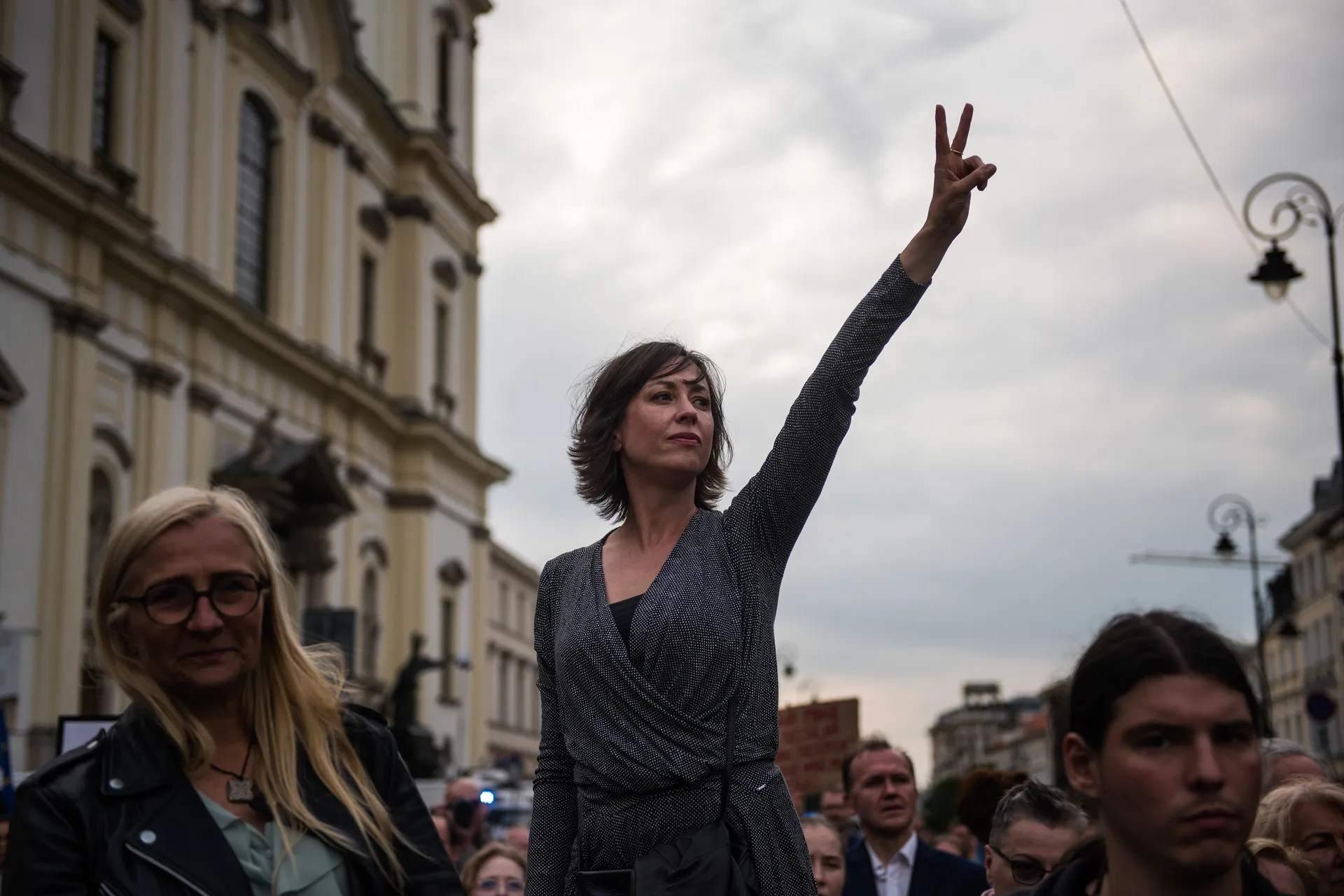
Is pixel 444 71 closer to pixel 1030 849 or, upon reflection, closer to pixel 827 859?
pixel 827 859

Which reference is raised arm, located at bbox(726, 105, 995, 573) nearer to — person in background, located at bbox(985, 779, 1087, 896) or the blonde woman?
the blonde woman

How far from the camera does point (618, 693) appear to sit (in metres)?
3.54

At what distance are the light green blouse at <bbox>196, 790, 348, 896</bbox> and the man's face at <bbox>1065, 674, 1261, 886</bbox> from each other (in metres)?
1.28

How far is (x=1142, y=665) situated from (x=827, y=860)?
5014 mm

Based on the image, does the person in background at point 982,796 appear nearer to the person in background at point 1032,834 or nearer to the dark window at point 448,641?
the person in background at point 1032,834

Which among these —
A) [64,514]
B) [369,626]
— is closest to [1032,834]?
[64,514]

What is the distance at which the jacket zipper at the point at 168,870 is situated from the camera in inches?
109

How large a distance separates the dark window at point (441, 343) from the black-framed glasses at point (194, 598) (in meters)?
39.4

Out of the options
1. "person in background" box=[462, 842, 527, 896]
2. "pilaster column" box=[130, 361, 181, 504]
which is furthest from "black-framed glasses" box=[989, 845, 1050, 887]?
"pilaster column" box=[130, 361, 181, 504]

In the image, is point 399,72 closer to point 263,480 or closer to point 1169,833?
point 263,480

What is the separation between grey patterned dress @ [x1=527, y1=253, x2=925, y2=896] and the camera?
11.4 ft

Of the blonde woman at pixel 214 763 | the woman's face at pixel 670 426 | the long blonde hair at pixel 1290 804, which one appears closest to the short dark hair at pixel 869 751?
the long blonde hair at pixel 1290 804

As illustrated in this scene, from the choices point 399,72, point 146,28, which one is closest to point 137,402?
point 146,28

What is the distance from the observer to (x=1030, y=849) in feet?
17.6
